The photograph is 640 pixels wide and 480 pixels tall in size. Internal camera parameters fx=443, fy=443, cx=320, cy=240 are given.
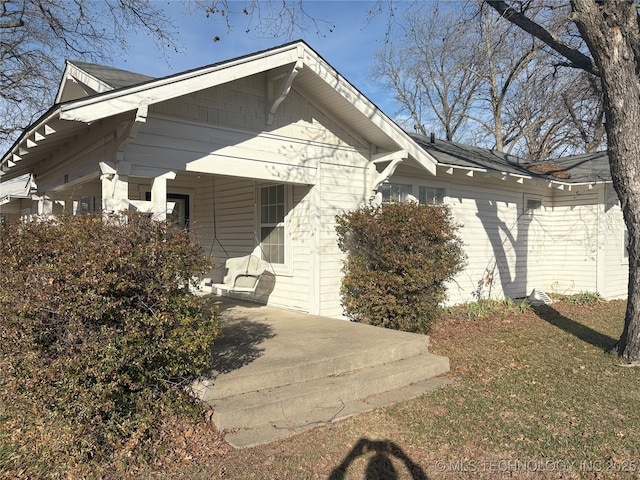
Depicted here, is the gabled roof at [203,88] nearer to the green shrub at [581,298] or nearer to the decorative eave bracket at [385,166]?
the decorative eave bracket at [385,166]

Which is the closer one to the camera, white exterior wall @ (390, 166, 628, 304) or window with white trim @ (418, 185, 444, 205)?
window with white trim @ (418, 185, 444, 205)

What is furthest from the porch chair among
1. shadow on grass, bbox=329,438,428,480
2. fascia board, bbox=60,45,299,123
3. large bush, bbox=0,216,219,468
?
shadow on grass, bbox=329,438,428,480

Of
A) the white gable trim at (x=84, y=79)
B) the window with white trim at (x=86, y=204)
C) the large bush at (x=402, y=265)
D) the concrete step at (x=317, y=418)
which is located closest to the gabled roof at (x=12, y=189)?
the window with white trim at (x=86, y=204)

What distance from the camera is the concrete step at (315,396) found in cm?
374

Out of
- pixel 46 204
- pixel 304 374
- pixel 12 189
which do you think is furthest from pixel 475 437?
pixel 12 189

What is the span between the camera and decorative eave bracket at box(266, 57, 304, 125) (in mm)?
6227

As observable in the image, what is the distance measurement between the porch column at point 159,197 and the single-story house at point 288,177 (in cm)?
1

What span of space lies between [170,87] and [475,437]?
4.76m

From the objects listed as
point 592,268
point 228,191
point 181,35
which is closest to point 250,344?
point 228,191

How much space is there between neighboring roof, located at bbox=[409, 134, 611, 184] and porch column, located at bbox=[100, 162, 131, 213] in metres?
6.58

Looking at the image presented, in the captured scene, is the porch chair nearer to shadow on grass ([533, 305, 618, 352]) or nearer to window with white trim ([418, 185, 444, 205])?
window with white trim ([418, 185, 444, 205])

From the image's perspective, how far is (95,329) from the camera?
3105 millimetres

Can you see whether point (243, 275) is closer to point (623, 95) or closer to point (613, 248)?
point (623, 95)

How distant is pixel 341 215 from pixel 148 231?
14.5 ft
